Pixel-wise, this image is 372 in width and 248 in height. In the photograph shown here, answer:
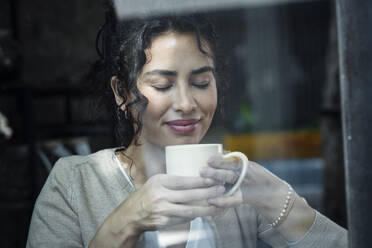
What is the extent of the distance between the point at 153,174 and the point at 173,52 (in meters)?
0.29

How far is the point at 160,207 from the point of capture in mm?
999

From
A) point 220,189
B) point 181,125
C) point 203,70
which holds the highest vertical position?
point 203,70

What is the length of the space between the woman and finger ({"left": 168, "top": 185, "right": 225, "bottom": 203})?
0.05 metres

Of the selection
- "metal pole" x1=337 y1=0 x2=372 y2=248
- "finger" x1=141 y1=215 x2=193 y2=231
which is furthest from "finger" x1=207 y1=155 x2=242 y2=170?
"metal pole" x1=337 y1=0 x2=372 y2=248

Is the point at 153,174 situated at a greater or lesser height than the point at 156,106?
lesser

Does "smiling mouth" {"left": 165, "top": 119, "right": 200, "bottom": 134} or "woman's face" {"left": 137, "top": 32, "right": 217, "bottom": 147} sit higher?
"woman's face" {"left": 137, "top": 32, "right": 217, "bottom": 147}

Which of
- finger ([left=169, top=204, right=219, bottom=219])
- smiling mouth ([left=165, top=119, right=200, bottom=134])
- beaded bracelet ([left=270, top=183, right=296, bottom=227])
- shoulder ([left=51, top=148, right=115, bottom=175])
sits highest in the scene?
smiling mouth ([left=165, top=119, right=200, bottom=134])

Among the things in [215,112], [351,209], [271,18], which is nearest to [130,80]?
[215,112]

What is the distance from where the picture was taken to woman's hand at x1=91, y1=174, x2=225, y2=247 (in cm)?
98

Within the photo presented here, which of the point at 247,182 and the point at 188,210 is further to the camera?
the point at 247,182

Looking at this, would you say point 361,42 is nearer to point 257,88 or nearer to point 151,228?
point 151,228

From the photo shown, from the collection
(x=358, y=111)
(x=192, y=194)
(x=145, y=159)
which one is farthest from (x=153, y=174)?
(x=358, y=111)

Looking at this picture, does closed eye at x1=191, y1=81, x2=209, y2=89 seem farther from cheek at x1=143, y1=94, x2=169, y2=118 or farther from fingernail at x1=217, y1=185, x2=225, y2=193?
fingernail at x1=217, y1=185, x2=225, y2=193

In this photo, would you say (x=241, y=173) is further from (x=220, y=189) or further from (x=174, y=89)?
(x=174, y=89)
